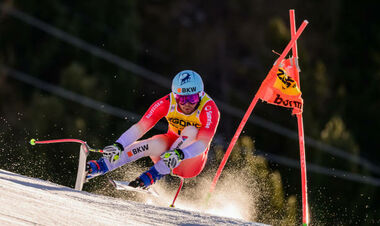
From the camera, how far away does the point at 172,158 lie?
6.90 m

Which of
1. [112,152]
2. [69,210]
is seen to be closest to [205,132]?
[112,152]

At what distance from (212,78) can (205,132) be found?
101 feet

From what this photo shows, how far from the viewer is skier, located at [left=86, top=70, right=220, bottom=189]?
7.11 metres

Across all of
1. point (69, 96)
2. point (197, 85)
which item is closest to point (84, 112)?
point (69, 96)

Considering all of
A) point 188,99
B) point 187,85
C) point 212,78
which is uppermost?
point 212,78

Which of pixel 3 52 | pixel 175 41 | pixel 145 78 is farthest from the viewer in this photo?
pixel 175 41

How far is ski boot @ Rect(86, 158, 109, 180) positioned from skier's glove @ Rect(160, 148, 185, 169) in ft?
2.30

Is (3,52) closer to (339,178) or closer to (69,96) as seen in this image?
(69,96)

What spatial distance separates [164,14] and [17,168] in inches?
1201

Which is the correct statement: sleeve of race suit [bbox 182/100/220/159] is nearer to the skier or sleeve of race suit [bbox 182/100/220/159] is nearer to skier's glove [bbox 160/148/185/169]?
the skier

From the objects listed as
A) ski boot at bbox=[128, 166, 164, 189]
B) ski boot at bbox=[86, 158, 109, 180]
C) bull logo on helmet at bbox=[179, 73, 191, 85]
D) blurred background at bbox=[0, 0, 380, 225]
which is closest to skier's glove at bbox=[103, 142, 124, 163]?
ski boot at bbox=[86, 158, 109, 180]

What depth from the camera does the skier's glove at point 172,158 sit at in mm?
6898

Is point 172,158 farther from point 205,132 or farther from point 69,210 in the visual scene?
point 69,210

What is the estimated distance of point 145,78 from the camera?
36.1 m
